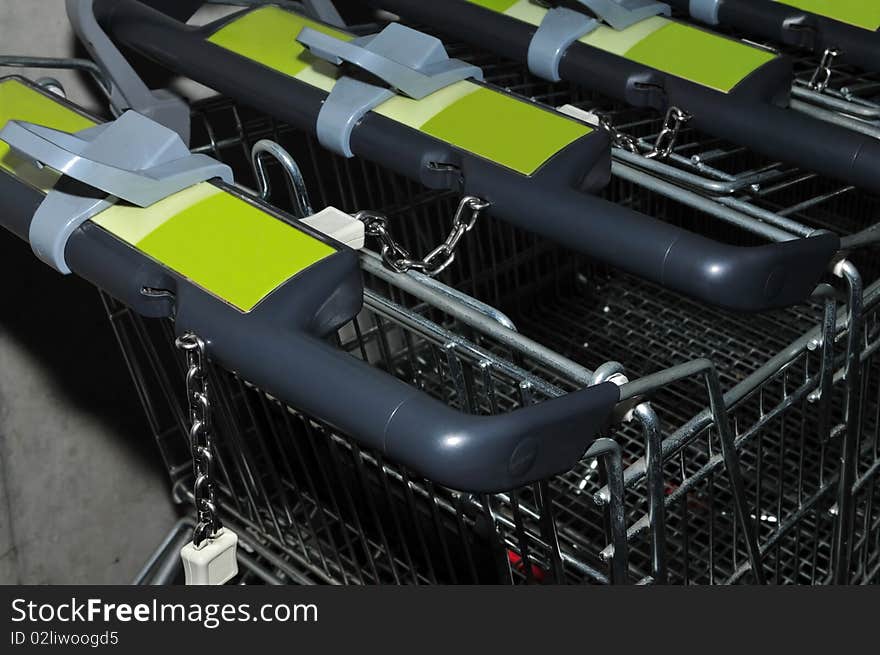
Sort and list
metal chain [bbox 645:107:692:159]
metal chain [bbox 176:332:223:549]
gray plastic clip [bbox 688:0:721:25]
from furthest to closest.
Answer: gray plastic clip [bbox 688:0:721:25]
metal chain [bbox 645:107:692:159]
metal chain [bbox 176:332:223:549]

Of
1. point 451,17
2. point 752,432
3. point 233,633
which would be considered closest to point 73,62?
point 451,17

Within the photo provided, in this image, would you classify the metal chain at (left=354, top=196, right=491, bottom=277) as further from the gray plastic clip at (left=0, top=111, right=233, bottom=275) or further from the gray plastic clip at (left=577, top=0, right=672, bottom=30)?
the gray plastic clip at (left=577, top=0, right=672, bottom=30)

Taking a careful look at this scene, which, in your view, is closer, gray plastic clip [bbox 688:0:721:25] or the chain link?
the chain link

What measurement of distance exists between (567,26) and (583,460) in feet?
2.22

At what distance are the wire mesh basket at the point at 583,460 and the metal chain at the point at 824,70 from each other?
203 millimetres

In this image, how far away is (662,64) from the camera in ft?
4.80

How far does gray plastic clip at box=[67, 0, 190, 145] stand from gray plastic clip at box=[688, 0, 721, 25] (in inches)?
27.0

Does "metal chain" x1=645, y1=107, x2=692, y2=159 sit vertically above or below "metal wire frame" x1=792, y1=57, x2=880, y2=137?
above

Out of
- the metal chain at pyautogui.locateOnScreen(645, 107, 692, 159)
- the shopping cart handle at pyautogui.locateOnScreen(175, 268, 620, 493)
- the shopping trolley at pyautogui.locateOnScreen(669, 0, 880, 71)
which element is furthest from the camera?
the shopping trolley at pyautogui.locateOnScreen(669, 0, 880, 71)

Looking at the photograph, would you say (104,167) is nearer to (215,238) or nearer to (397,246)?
(215,238)

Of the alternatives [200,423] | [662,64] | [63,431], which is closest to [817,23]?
[662,64]

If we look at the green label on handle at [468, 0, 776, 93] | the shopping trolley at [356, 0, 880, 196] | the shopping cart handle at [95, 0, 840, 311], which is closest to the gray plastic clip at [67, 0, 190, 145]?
the shopping cart handle at [95, 0, 840, 311]

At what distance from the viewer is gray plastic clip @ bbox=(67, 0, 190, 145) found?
1461mm

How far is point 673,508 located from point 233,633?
676 millimetres
